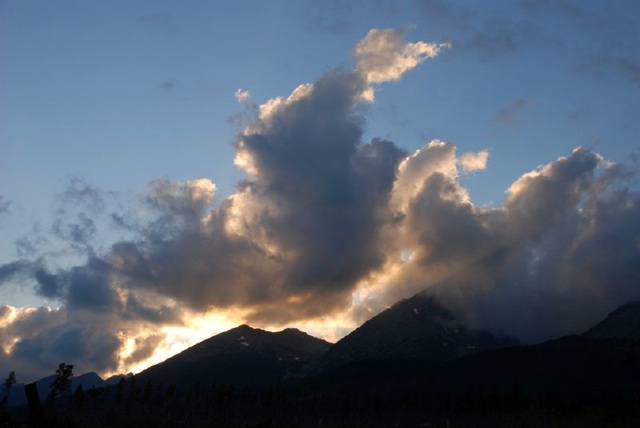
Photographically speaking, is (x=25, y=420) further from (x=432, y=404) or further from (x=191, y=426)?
(x=432, y=404)

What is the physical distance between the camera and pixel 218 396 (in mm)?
177125

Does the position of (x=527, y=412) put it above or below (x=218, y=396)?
below

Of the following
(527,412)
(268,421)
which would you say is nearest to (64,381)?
(268,421)

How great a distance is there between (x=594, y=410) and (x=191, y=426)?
20.9 meters

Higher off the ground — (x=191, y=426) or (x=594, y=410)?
(x=191, y=426)

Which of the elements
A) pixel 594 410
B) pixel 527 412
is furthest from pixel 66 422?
pixel 594 410

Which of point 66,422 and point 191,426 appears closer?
point 66,422

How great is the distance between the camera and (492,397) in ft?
538

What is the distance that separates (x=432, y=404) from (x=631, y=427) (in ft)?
558

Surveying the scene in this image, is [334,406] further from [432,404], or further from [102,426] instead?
[102,426]

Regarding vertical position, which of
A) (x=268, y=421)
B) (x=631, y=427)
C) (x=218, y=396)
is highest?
(x=218, y=396)

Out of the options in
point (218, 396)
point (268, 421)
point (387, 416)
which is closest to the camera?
point (268, 421)

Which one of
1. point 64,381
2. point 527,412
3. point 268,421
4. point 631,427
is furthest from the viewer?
point 64,381

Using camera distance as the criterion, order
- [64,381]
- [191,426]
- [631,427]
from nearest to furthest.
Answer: [631,427], [191,426], [64,381]
